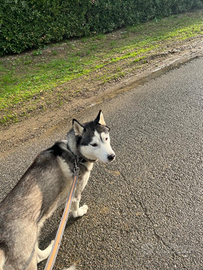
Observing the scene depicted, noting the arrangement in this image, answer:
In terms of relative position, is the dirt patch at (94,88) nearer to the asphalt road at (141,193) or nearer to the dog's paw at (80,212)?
the asphalt road at (141,193)

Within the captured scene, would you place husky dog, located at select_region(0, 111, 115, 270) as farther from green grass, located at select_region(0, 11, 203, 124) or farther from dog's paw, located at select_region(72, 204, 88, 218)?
green grass, located at select_region(0, 11, 203, 124)

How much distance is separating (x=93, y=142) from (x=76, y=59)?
19.9ft

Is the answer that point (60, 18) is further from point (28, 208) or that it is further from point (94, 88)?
point (28, 208)

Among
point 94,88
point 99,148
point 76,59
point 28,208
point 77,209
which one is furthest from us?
point 76,59

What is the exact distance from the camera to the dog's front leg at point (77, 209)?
10.4 feet

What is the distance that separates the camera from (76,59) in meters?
8.19

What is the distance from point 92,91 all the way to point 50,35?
14.9 feet

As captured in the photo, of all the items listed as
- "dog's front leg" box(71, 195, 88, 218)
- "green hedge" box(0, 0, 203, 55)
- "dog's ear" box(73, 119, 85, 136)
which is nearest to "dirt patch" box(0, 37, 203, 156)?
"dog's ear" box(73, 119, 85, 136)

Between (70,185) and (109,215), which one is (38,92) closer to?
(70,185)

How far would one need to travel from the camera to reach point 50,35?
913 cm

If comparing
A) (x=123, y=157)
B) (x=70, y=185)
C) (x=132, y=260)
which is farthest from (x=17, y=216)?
(x=123, y=157)

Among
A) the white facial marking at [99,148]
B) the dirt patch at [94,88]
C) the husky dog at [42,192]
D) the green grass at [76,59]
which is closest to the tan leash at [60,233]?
the husky dog at [42,192]

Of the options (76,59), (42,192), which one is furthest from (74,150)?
(76,59)

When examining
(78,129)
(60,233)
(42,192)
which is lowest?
(60,233)
